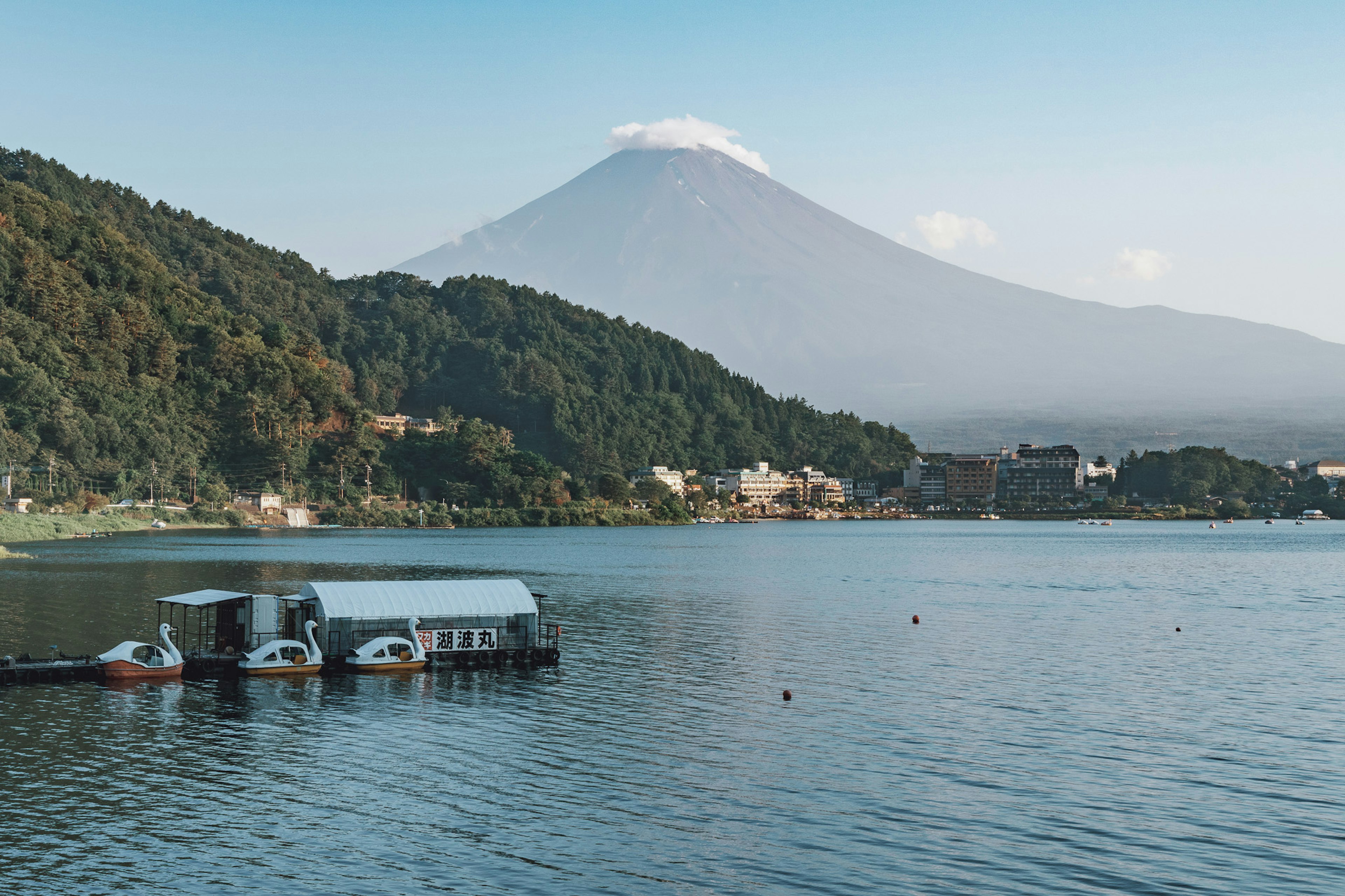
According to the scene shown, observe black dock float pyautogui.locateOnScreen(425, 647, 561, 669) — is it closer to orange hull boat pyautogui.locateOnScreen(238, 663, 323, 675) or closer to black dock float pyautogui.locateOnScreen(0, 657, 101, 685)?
orange hull boat pyautogui.locateOnScreen(238, 663, 323, 675)

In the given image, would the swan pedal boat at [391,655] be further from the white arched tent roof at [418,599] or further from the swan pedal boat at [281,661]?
the swan pedal boat at [281,661]

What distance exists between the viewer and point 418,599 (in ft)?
129

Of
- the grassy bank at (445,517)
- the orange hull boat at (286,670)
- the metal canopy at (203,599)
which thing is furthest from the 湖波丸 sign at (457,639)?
the grassy bank at (445,517)

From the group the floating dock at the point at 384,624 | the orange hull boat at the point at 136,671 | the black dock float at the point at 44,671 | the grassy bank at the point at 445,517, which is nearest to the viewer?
the black dock float at the point at 44,671

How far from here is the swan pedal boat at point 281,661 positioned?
118 feet

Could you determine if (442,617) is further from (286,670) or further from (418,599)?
(286,670)

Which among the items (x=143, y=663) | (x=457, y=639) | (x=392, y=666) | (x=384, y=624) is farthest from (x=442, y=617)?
(x=143, y=663)

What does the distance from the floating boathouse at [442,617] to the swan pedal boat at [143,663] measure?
4379mm

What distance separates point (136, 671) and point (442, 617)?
9.42m

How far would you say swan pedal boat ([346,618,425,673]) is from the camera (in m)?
37.1

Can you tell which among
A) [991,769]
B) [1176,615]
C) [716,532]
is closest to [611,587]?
[1176,615]

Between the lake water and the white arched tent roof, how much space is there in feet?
8.23

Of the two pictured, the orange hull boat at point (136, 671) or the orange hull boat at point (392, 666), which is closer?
the orange hull boat at point (136, 671)

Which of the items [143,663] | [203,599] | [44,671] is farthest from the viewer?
[203,599]
